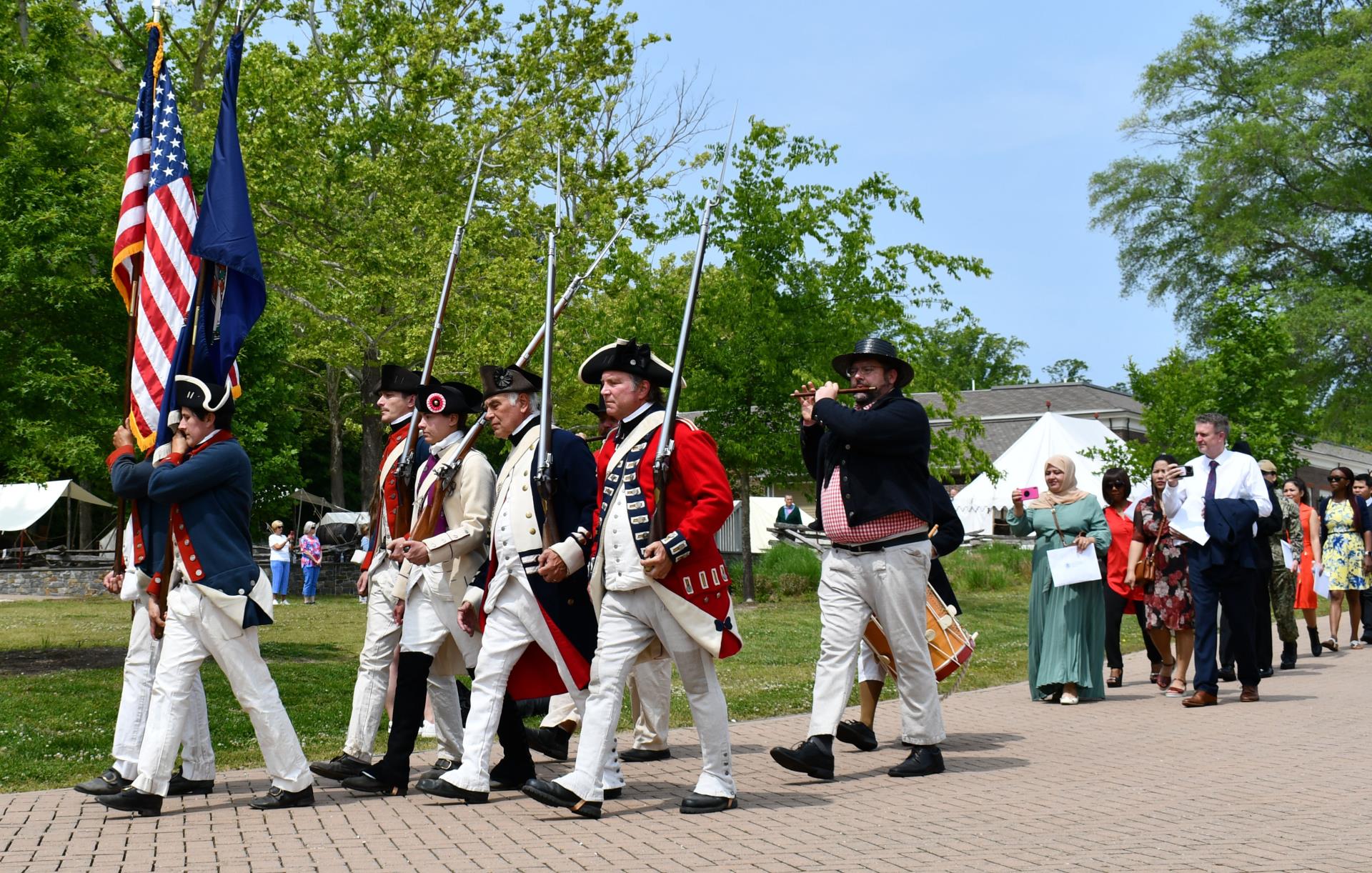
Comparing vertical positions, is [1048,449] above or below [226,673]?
above

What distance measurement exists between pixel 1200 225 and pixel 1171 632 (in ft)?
112

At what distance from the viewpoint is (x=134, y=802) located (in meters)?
6.70

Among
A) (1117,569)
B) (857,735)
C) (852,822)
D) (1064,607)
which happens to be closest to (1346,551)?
(1117,569)

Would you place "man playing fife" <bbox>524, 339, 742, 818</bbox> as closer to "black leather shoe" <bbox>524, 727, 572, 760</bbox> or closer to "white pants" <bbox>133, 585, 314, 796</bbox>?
"white pants" <bbox>133, 585, 314, 796</bbox>

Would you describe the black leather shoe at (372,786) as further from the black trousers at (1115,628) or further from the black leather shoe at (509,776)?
the black trousers at (1115,628)

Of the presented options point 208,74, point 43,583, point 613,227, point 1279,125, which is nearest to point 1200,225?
point 1279,125

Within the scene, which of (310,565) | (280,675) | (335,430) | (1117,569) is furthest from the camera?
(335,430)

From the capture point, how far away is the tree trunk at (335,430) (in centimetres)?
4938

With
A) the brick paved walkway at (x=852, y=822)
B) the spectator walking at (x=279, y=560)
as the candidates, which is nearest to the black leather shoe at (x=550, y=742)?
the brick paved walkway at (x=852, y=822)

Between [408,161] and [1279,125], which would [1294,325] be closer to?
[1279,125]

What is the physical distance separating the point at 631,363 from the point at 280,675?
7.36 m

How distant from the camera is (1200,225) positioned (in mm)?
44219

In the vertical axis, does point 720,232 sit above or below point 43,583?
above

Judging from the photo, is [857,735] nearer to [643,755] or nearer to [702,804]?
[643,755]
